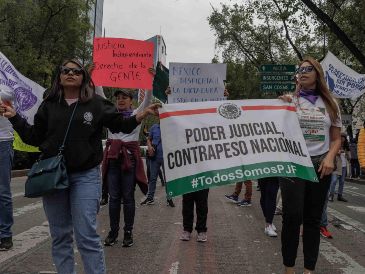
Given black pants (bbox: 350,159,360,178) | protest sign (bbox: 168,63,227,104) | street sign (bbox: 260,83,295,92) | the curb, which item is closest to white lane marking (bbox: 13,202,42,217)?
protest sign (bbox: 168,63,227,104)

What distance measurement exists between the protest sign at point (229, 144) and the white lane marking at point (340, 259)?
166 cm

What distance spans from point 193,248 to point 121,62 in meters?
2.52

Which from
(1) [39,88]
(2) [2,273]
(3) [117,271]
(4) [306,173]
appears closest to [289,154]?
(4) [306,173]

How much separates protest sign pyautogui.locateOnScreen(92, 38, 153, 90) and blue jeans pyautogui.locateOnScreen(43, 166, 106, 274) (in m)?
2.72

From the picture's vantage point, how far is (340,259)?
5.90 metres

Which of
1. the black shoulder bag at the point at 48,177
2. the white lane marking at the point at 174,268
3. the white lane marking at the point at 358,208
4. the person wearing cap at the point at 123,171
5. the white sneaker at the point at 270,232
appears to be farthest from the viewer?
the white lane marking at the point at 358,208

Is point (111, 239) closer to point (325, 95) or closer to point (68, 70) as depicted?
point (68, 70)

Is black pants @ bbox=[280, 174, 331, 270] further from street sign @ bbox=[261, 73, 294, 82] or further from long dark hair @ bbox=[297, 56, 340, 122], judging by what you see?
street sign @ bbox=[261, 73, 294, 82]

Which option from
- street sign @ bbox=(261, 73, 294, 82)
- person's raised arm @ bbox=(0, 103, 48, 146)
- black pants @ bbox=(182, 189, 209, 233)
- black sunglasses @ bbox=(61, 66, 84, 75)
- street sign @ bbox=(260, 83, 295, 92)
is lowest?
black pants @ bbox=(182, 189, 209, 233)

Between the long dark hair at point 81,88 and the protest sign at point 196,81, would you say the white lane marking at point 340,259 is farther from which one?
the long dark hair at point 81,88

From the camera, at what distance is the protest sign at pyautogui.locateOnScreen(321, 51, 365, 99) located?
13.5 meters

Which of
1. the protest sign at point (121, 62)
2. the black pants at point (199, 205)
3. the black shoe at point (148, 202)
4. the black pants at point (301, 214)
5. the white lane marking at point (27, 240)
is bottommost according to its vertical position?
the black shoe at point (148, 202)

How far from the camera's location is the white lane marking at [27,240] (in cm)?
555

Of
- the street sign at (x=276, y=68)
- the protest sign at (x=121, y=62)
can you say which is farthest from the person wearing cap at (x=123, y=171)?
the street sign at (x=276, y=68)
